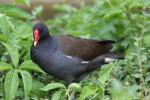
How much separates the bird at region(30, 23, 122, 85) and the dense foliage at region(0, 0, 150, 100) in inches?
4.3

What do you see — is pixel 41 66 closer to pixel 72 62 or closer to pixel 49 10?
pixel 72 62

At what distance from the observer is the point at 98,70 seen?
21.6 feet

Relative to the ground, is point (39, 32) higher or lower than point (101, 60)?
higher

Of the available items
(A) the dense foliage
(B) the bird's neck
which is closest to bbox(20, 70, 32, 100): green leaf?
(A) the dense foliage

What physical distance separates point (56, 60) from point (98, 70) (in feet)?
1.74

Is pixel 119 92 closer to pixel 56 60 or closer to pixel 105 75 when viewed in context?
pixel 105 75

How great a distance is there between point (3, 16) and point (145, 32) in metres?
1.89

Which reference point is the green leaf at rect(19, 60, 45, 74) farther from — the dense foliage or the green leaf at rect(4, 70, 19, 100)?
the green leaf at rect(4, 70, 19, 100)

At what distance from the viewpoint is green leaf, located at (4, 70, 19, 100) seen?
5594 millimetres

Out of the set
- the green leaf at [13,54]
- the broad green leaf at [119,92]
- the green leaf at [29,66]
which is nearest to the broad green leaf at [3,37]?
the green leaf at [13,54]

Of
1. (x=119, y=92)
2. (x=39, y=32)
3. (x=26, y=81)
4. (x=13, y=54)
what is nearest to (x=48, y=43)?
(x=39, y=32)

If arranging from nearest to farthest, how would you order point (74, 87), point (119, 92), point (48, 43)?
point (119, 92) < point (74, 87) < point (48, 43)

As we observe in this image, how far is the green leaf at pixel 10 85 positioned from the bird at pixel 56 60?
2.13ft

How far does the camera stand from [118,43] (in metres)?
7.54
